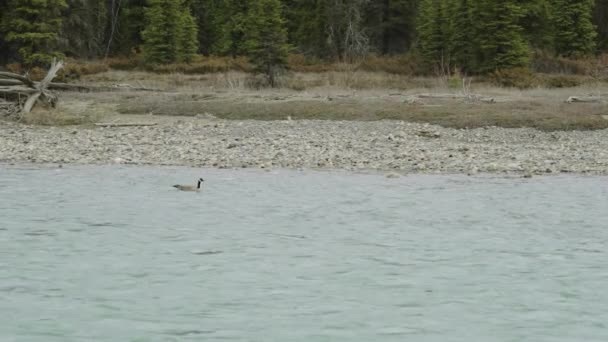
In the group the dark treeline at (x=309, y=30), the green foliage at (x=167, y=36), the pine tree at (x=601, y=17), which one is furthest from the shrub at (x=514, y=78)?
the pine tree at (x=601, y=17)

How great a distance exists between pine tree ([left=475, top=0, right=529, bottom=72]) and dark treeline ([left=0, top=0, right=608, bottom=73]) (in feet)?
0.17

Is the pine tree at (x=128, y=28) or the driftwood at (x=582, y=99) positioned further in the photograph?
the pine tree at (x=128, y=28)

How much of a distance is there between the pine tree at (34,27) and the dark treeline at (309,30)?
0.17ft

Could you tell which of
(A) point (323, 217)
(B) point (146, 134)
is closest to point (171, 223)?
(A) point (323, 217)

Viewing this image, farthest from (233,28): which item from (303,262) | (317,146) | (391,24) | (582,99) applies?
(303,262)

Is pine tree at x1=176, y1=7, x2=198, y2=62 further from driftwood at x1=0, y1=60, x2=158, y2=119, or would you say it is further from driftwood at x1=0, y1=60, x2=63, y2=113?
driftwood at x1=0, y1=60, x2=63, y2=113

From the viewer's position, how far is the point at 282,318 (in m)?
5.86

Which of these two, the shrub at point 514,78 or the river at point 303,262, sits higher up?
the shrub at point 514,78

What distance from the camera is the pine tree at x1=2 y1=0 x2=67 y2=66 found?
37.8 metres

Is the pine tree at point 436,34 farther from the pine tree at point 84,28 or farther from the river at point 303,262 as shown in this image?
the river at point 303,262

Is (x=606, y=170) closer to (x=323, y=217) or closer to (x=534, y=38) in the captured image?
(x=323, y=217)

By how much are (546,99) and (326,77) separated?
462 inches

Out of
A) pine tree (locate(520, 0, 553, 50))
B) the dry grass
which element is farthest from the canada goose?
pine tree (locate(520, 0, 553, 50))

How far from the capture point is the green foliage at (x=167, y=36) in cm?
4275
